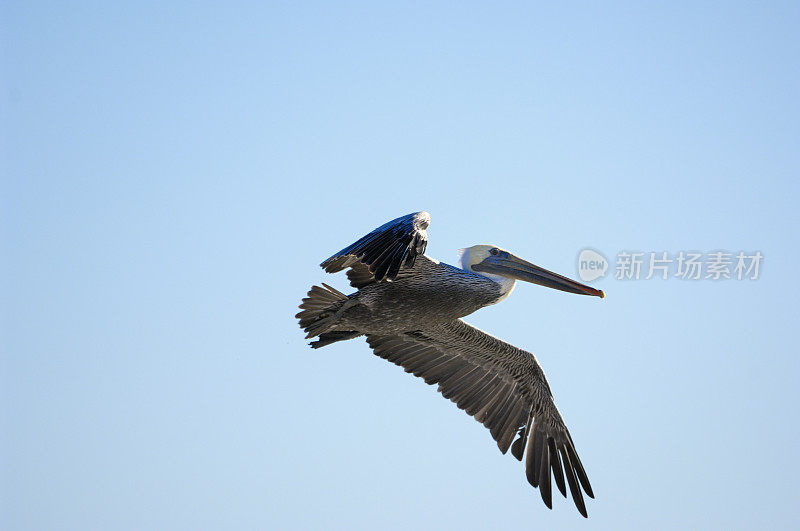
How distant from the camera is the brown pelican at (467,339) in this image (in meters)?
8.37

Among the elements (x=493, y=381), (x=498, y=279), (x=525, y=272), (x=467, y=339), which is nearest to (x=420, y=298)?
(x=498, y=279)

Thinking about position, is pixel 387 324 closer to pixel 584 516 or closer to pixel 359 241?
pixel 359 241

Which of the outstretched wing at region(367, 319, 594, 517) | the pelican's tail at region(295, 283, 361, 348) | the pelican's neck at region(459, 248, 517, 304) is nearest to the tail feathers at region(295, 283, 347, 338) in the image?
the pelican's tail at region(295, 283, 361, 348)

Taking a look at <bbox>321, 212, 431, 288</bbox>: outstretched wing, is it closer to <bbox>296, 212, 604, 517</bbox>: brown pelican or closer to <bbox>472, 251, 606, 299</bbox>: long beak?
<bbox>296, 212, 604, 517</bbox>: brown pelican

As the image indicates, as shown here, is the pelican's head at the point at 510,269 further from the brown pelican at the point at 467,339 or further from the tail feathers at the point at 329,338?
the tail feathers at the point at 329,338

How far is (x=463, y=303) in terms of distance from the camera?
8.49 metres

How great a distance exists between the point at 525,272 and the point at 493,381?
1392 millimetres

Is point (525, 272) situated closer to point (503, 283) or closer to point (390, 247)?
point (503, 283)

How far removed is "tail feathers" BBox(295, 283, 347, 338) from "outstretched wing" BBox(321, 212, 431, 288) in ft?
3.56

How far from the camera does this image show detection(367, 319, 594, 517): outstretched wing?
9297 mm

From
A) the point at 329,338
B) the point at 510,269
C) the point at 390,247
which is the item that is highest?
the point at 510,269

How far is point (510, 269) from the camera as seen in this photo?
914 cm

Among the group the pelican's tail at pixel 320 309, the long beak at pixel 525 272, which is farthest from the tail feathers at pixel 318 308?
the long beak at pixel 525 272

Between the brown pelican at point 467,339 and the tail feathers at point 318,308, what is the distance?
1 cm
